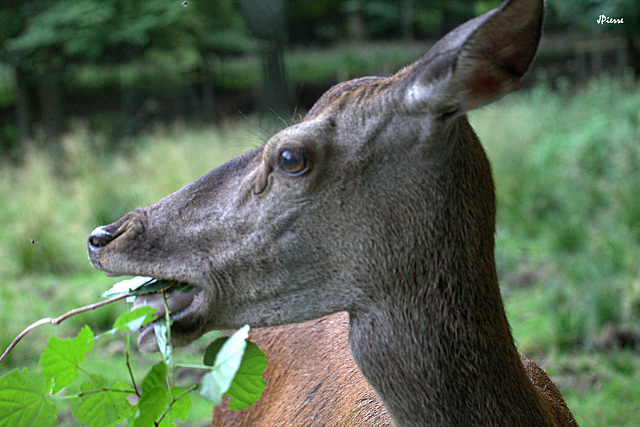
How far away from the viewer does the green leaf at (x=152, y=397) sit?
147cm

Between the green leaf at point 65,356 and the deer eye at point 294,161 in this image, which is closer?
the green leaf at point 65,356

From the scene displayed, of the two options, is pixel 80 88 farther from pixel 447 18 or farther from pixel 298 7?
pixel 447 18

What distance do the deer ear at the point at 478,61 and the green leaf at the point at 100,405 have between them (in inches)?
42.2

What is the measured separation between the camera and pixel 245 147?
33.1 ft

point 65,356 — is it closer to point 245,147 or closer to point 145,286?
point 145,286

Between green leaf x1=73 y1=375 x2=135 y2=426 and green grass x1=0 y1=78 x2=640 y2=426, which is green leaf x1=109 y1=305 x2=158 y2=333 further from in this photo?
green grass x1=0 y1=78 x2=640 y2=426

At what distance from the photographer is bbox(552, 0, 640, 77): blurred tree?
791 centimetres

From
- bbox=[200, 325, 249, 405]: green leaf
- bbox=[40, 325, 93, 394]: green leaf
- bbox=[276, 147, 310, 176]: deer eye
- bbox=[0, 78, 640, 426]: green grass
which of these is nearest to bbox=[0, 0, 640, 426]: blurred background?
bbox=[0, 78, 640, 426]: green grass

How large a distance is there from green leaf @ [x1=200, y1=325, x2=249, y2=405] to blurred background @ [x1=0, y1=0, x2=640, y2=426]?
2.82 feet

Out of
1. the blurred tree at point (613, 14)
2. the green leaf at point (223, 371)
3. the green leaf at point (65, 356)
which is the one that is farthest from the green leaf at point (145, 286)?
the blurred tree at point (613, 14)

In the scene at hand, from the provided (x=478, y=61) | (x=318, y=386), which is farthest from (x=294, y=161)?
(x=318, y=386)

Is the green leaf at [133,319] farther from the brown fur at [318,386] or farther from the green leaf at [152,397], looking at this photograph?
the brown fur at [318,386]

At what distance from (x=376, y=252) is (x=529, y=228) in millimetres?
6072

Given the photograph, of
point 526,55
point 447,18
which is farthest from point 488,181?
point 447,18
